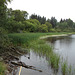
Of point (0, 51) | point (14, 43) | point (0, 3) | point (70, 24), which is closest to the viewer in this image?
point (0, 3)

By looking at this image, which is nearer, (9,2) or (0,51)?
(9,2)

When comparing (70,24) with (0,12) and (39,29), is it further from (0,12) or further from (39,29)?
(0,12)

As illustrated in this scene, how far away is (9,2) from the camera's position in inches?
228

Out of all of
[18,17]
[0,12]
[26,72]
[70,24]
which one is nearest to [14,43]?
[0,12]

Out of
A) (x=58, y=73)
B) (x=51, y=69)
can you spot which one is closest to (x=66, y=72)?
(x=58, y=73)

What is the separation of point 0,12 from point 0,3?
57 centimetres

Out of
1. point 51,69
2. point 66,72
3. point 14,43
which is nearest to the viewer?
point 66,72

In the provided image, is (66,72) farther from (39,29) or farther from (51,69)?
(39,29)

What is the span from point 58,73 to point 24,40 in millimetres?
6186

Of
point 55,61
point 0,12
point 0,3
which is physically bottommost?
point 55,61

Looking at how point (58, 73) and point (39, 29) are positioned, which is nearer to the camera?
point (58, 73)

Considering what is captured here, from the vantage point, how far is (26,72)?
416 cm

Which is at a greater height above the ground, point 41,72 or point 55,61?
point 55,61

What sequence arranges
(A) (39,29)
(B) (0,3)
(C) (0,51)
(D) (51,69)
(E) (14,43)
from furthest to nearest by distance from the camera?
1. (A) (39,29)
2. (E) (14,43)
3. (C) (0,51)
4. (B) (0,3)
5. (D) (51,69)
